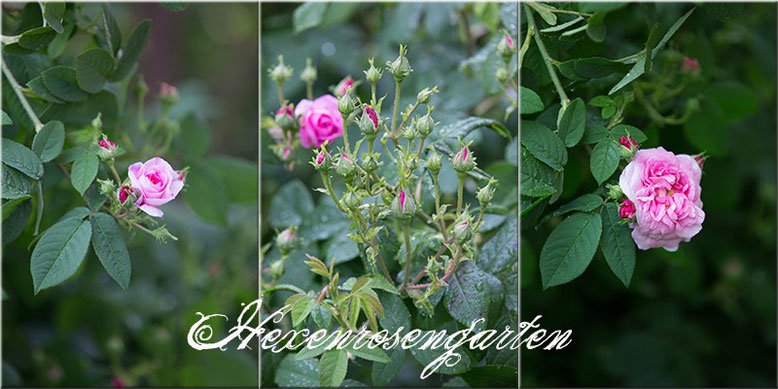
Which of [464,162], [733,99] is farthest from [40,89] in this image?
[733,99]

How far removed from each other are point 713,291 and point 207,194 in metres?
1.15

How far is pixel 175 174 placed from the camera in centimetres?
65

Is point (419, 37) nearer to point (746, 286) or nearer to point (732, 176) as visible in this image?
point (732, 176)

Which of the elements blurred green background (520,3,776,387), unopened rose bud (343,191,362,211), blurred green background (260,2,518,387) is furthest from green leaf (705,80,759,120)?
unopened rose bud (343,191,362,211)

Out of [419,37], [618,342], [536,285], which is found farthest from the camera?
[618,342]

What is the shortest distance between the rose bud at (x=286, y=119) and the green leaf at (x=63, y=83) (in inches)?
9.6

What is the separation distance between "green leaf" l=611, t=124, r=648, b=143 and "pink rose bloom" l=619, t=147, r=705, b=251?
0.02 meters

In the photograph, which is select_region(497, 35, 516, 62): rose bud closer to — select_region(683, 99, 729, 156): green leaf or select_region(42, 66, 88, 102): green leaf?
select_region(683, 99, 729, 156): green leaf

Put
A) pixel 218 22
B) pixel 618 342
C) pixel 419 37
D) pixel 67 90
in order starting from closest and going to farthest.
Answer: pixel 67 90, pixel 419 37, pixel 618 342, pixel 218 22

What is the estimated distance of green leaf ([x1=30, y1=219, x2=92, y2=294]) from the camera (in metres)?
0.59

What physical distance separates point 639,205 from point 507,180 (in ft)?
0.69

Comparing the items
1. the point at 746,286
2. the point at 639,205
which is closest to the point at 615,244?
the point at 639,205

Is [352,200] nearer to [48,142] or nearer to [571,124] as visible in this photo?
[571,124]

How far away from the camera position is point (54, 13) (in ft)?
2.18
